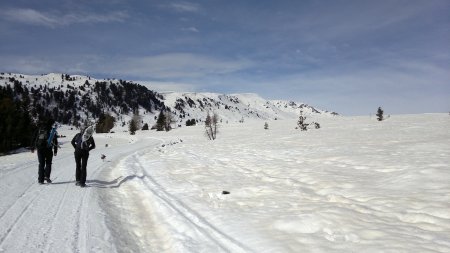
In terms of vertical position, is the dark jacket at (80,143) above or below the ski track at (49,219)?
above

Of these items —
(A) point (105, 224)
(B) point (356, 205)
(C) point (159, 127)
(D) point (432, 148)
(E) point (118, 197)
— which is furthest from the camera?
(C) point (159, 127)

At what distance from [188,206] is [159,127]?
107640 millimetres

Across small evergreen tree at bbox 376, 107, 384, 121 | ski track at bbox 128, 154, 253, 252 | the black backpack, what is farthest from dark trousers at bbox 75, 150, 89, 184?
small evergreen tree at bbox 376, 107, 384, 121

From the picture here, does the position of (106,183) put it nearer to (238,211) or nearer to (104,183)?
(104,183)

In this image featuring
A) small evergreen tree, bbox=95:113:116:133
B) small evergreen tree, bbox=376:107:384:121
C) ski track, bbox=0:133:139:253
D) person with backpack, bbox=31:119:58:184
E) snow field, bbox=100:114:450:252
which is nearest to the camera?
ski track, bbox=0:133:139:253

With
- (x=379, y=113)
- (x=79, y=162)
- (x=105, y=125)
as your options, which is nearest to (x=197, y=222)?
(x=79, y=162)

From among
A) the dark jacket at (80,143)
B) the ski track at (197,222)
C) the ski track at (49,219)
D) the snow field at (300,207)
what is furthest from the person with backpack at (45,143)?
the ski track at (197,222)

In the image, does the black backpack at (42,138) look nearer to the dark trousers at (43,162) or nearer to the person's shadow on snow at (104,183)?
the dark trousers at (43,162)

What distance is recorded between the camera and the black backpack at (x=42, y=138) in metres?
11.3

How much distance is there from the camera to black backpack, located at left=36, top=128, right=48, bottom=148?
11305mm

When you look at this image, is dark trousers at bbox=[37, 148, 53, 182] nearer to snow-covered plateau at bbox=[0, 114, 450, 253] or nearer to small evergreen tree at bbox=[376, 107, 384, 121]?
snow-covered plateau at bbox=[0, 114, 450, 253]

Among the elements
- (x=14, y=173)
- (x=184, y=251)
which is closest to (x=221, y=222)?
(x=184, y=251)

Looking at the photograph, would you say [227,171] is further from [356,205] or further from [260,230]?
[260,230]

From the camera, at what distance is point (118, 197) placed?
385 inches
